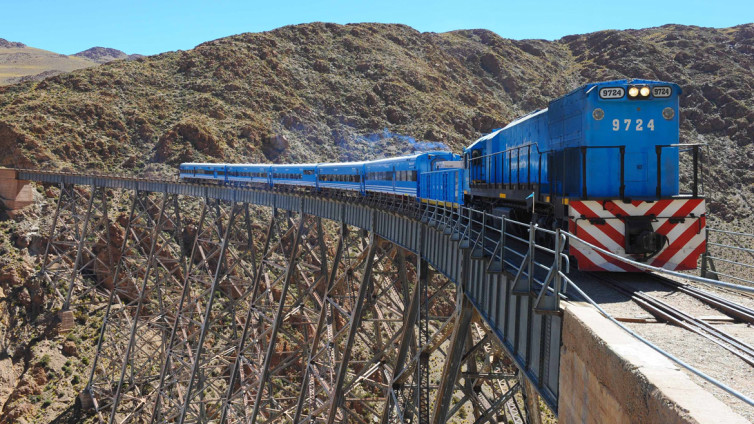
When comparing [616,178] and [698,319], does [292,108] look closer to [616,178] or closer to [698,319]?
[616,178]

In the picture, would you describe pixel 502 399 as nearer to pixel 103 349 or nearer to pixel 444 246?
pixel 444 246

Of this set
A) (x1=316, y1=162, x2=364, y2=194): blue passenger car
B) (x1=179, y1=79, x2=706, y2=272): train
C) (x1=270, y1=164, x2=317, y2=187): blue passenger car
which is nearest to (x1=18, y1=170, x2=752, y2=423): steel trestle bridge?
(x1=179, y1=79, x2=706, y2=272): train

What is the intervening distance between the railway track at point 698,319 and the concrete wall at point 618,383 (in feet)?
2.72

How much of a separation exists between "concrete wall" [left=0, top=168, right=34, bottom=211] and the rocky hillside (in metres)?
9.25

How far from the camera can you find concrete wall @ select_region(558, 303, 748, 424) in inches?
120

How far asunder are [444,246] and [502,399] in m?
3.08

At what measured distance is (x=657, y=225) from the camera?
8141 millimetres

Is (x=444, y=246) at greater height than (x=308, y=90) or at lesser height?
lesser

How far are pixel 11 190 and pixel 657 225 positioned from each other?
3465 centimetres

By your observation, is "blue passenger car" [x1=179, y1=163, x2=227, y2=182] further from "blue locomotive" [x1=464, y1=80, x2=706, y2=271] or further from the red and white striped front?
the red and white striped front

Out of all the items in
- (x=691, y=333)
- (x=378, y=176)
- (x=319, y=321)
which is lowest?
(x=319, y=321)

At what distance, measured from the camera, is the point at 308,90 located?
6494 cm

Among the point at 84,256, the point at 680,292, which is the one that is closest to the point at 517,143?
the point at 680,292

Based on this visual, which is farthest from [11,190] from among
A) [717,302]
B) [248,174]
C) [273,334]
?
[717,302]
